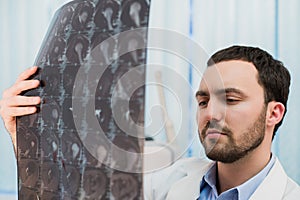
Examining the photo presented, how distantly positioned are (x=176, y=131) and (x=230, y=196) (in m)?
1.40

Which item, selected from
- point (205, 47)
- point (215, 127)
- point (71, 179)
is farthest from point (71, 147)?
point (205, 47)

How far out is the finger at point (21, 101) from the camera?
707 mm

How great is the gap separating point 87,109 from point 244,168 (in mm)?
954

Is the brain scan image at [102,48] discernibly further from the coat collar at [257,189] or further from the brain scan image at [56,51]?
the coat collar at [257,189]

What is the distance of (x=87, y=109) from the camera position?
1.93 ft

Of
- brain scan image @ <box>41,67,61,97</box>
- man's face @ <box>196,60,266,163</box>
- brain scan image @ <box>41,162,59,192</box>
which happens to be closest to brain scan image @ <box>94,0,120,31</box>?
brain scan image @ <box>41,67,61,97</box>

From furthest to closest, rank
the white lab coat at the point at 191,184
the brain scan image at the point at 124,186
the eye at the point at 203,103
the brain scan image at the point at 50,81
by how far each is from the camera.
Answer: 1. the eye at the point at 203,103
2. the white lab coat at the point at 191,184
3. the brain scan image at the point at 50,81
4. the brain scan image at the point at 124,186

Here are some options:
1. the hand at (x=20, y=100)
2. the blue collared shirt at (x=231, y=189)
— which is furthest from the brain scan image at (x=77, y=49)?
the blue collared shirt at (x=231, y=189)

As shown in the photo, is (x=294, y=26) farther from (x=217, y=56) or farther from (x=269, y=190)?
(x=269, y=190)

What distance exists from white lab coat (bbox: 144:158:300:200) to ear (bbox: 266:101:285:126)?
14cm

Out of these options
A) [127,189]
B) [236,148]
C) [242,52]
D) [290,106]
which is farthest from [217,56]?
[290,106]

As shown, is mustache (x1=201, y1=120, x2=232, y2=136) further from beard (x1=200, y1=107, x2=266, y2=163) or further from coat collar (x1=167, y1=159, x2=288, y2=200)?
coat collar (x1=167, y1=159, x2=288, y2=200)

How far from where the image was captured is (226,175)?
146 centimetres

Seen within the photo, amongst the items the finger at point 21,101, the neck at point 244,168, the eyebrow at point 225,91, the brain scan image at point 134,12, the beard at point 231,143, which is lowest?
the neck at point 244,168
